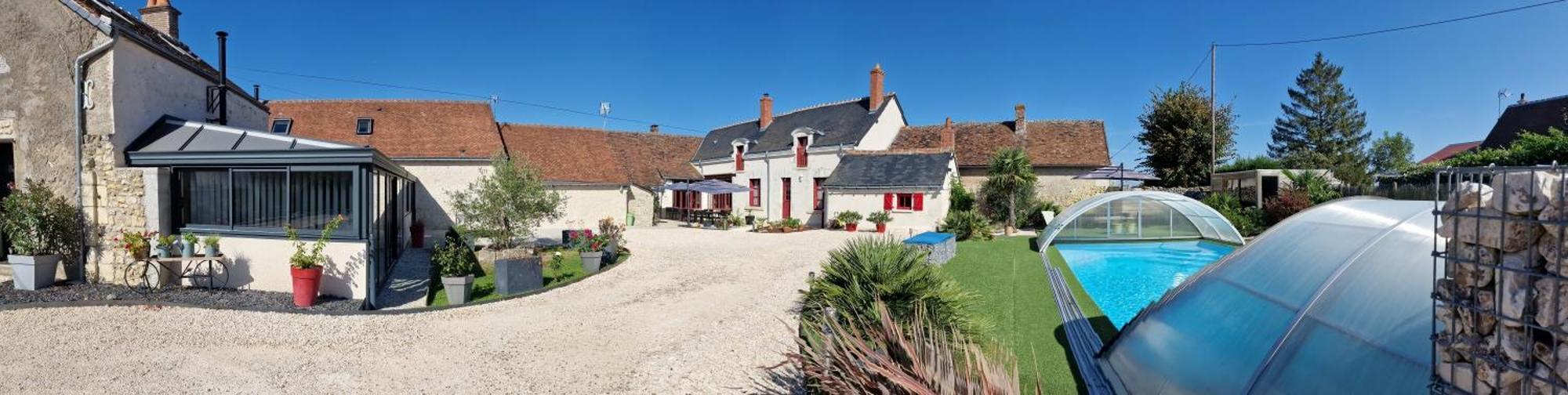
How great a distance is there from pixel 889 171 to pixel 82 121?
22.9 metres

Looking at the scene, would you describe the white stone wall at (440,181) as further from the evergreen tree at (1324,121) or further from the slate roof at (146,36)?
the evergreen tree at (1324,121)

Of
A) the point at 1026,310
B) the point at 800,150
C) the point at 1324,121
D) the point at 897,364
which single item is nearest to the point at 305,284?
the point at 897,364

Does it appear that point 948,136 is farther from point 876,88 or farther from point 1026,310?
point 1026,310

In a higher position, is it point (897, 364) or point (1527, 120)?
point (1527, 120)

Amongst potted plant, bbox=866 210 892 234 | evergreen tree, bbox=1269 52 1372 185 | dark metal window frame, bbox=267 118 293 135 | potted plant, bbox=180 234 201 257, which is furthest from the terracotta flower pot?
evergreen tree, bbox=1269 52 1372 185

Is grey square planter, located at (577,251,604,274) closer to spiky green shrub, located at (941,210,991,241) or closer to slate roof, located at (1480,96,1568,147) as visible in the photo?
spiky green shrub, located at (941,210,991,241)

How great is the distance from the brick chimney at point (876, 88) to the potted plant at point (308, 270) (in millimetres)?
23808

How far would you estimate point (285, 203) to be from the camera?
9.60 metres

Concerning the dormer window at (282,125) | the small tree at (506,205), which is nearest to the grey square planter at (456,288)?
the small tree at (506,205)

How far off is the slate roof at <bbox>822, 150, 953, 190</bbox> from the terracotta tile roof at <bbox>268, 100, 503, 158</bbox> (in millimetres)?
14085

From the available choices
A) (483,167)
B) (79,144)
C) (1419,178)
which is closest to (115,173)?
(79,144)

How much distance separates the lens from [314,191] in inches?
377

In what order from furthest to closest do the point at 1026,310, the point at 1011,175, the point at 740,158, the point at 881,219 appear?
the point at 740,158 < the point at 881,219 < the point at 1011,175 < the point at 1026,310

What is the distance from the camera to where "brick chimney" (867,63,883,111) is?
29344 millimetres
